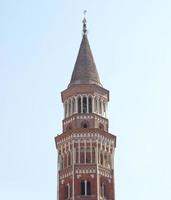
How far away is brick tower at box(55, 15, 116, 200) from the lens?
5681 cm

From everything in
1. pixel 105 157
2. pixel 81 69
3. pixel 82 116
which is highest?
pixel 81 69

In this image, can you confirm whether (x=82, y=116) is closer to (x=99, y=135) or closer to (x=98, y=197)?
(x=99, y=135)

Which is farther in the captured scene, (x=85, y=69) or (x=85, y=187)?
(x=85, y=69)

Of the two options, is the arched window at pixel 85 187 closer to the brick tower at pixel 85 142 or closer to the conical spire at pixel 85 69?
the brick tower at pixel 85 142

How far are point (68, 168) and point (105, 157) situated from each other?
3.36 m

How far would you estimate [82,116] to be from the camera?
60.7 m

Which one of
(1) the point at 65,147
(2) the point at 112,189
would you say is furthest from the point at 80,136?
(2) the point at 112,189

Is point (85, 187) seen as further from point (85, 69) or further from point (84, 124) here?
point (85, 69)

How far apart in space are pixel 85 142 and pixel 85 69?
8335mm

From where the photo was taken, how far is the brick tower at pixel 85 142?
56.8 metres

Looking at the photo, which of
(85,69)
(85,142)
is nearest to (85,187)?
(85,142)

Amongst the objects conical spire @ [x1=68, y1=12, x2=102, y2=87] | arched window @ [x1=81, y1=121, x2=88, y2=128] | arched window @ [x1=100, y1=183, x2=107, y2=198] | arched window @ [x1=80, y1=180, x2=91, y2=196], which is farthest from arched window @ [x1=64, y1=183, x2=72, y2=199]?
conical spire @ [x1=68, y1=12, x2=102, y2=87]

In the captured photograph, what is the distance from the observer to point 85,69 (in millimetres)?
64125

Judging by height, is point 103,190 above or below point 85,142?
below
